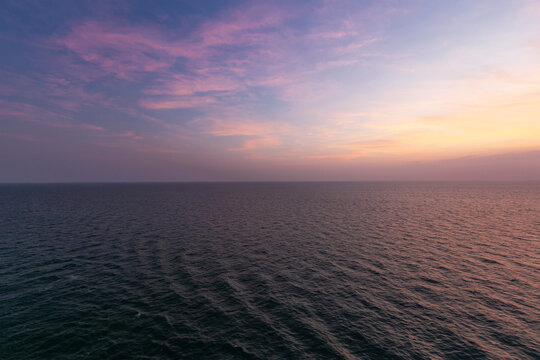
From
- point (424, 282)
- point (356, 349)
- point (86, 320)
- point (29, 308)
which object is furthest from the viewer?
point (424, 282)

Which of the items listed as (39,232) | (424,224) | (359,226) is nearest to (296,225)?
(359,226)

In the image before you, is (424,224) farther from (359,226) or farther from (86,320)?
(86,320)

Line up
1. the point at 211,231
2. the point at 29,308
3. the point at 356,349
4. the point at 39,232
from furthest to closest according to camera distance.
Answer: the point at 211,231 → the point at 39,232 → the point at 29,308 → the point at 356,349

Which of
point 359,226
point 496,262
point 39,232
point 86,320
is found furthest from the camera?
point 359,226

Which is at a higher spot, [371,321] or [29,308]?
[29,308]

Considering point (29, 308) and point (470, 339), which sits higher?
point (29, 308)

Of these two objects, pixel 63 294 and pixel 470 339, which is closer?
pixel 470 339

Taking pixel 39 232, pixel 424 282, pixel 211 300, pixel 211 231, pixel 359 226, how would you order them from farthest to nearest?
pixel 359 226 → pixel 211 231 → pixel 39 232 → pixel 424 282 → pixel 211 300

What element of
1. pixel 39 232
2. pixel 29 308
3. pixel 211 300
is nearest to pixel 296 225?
pixel 211 300

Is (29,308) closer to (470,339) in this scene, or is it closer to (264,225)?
(470,339)
